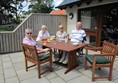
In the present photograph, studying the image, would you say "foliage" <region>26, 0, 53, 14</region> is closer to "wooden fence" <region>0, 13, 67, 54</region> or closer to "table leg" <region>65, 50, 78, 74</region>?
"wooden fence" <region>0, 13, 67, 54</region>

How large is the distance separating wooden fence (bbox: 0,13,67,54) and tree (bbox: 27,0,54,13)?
17729 mm

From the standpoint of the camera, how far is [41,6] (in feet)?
75.1

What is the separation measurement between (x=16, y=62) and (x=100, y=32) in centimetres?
334

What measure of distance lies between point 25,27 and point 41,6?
18.8m

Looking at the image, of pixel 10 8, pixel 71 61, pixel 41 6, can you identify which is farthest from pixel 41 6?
pixel 71 61

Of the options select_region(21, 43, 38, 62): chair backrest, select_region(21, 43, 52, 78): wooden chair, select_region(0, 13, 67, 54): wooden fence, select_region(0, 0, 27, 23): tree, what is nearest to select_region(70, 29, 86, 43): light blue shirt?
select_region(21, 43, 52, 78): wooden chair

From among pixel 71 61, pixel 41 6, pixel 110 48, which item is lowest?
pixel 71 61

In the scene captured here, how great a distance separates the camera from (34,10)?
23.6m

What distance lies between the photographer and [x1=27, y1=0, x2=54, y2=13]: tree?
75.5 ft

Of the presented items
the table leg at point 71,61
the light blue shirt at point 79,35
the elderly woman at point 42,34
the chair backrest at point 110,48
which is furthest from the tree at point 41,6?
the chair backrest at point 110,48

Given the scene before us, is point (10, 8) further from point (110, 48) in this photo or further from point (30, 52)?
point (110, 48)

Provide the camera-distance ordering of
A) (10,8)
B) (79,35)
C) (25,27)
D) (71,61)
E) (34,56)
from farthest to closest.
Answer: (10,8) < (25,27) < (79,35) < (71,61) < (34,56)

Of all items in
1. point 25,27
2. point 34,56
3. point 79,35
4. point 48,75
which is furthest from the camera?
point 25,27

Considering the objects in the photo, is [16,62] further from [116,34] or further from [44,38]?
[116,34]
